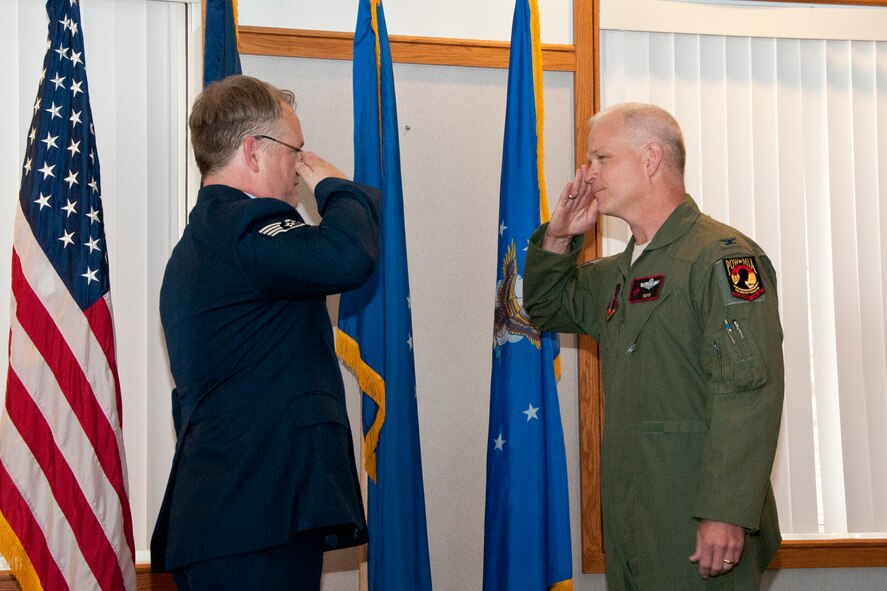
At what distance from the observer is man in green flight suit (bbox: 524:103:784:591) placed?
208cm

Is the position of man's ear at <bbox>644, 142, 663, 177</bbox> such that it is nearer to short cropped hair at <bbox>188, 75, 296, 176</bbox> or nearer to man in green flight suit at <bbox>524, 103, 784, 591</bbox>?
man in green flight suit at <bbox>524, 103, 784, 591</bbox>

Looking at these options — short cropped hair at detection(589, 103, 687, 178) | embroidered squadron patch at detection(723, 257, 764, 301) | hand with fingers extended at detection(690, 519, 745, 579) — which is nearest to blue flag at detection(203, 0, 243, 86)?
short cropped hair at detection(589, 103, 687, 178)

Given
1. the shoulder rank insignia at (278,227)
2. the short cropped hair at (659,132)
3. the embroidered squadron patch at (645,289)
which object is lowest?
the embroidered squadron patch at (645,289)

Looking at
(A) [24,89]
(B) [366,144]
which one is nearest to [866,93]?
(B) [366,144]

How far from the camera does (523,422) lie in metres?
3.06

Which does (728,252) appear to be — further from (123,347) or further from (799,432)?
(123,347)

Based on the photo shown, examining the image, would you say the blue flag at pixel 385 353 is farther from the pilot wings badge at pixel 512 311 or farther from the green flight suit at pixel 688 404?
the green flight suit at pixel 688 404

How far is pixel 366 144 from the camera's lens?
304cm

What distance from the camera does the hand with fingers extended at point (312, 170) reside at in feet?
6.73

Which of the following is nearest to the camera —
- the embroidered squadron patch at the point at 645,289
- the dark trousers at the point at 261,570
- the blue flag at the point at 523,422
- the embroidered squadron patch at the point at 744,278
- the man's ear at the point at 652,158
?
the dark trousers at the point at 261,570

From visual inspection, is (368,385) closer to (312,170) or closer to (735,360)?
(312,170)

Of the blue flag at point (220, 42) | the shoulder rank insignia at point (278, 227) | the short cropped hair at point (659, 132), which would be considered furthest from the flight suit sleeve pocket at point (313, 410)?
the blue flag at point (220, 42)

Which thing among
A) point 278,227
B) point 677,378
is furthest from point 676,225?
point 278,227

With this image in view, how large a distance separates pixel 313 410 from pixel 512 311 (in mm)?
1360
